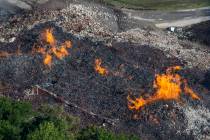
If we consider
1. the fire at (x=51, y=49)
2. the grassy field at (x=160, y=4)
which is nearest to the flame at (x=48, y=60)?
the fire at (x=51, y=49)

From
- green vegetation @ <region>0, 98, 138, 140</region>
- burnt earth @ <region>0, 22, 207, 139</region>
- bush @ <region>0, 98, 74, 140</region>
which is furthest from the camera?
burnt earth @ <region>0, 22, 207, 139</region>

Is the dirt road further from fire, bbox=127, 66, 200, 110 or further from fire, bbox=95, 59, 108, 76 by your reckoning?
fire, bbox=95, 59, 108, 76

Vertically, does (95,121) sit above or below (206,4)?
below

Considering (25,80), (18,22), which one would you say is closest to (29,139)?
(25,80)

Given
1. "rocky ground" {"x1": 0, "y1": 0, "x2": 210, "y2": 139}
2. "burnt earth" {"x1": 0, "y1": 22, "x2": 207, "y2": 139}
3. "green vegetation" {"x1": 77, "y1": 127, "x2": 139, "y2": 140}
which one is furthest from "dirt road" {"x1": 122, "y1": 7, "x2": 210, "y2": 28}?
"green vegetation" {"x1": 77, "y1": 127, "x2": 139, "y2": 140}

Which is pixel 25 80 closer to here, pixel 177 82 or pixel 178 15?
pixel 177 82

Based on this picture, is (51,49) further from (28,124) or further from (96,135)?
(96,135)
